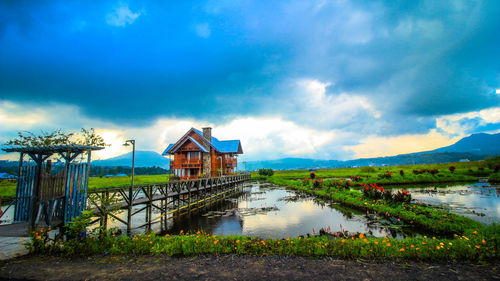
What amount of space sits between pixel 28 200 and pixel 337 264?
37.0 feet

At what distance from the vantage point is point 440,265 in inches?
231

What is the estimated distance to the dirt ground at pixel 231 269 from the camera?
532 centimetres

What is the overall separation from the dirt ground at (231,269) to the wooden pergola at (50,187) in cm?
186

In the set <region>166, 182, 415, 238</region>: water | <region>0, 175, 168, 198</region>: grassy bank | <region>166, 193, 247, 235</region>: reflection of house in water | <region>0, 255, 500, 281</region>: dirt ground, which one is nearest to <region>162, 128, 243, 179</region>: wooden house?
<region>0, 175, 168, 198</region>: grassy bank

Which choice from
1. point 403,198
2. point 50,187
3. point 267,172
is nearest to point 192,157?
point 50,187

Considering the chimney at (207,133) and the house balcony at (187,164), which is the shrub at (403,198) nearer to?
the house balcony at (187,164)

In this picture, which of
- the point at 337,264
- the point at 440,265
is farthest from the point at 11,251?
the point at 440,265

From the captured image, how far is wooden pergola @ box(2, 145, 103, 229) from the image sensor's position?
7.52 m

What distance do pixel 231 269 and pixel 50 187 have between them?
24.9 feet

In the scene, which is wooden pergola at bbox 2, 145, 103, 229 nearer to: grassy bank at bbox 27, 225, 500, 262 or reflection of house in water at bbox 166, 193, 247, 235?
grassy bank at bbox 27, 225, 500, 262

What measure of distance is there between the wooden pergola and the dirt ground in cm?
186

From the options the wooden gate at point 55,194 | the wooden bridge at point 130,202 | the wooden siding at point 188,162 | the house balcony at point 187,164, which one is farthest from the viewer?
the wooden siding at point 188,162

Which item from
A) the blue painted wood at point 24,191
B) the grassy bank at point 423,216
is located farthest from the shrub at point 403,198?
the blue painted wood at point 24,191

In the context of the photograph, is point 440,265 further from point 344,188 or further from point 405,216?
point 344,188
